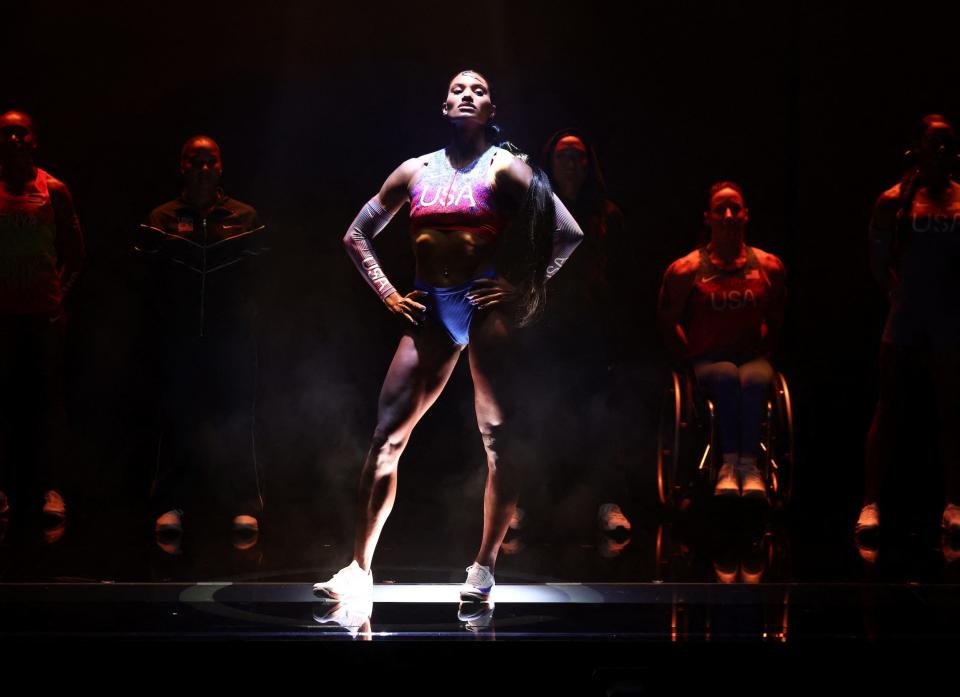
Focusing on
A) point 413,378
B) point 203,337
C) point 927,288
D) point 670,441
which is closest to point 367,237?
point 413,378

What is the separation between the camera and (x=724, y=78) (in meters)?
5.74

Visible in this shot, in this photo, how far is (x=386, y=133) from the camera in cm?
564

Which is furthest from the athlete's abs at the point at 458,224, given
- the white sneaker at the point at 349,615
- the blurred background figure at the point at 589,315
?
the blurred background figure at the point at 589,315

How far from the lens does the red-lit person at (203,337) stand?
4.79 meters

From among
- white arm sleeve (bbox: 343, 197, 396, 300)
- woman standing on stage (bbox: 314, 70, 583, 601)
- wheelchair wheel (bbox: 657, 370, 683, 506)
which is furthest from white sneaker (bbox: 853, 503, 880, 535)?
white arm sleeve (bbox: 343, 197, 396, 300)

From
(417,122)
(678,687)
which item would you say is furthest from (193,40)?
(678,687)

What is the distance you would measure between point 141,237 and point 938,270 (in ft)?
10.9

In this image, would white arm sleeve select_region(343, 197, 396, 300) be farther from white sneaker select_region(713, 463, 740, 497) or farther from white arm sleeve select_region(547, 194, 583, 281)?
white sneaker select_region(713, 463, 740, 497)

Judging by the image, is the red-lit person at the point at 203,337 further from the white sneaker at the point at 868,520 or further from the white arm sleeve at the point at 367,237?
the white sneaker at the point at 868,520

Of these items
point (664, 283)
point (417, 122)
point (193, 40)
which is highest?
point (193, 40)

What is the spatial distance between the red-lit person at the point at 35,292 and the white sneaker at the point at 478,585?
7.76 feet

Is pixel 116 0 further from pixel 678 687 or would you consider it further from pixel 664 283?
pixel 678 687

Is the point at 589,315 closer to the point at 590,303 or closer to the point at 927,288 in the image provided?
the point at 590,303

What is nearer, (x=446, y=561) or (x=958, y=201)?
(x=446, y=561)
